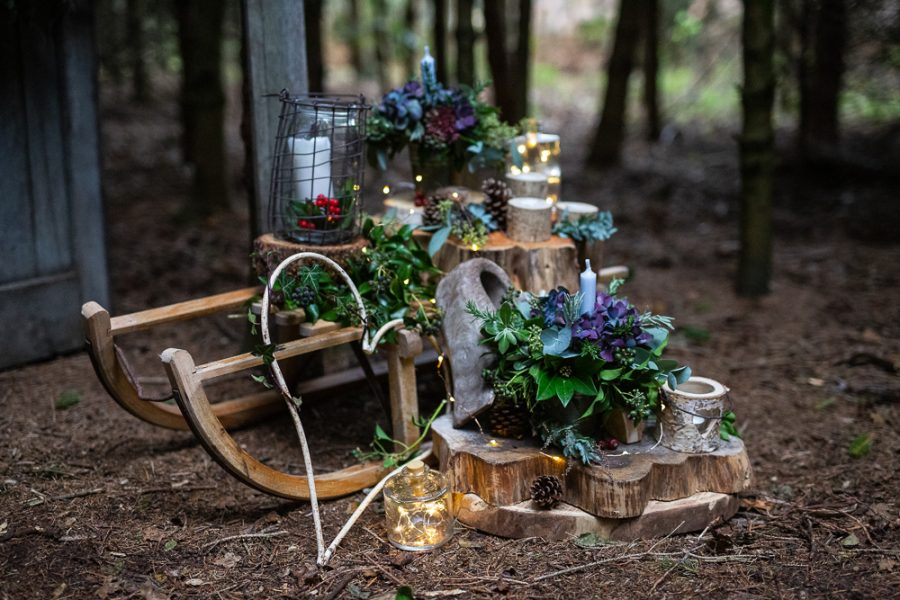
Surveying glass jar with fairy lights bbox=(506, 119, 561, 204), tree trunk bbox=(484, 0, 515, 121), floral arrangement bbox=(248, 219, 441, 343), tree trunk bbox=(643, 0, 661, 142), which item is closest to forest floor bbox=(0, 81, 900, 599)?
floral arrangement bbox=(248, 219, 441, 343)

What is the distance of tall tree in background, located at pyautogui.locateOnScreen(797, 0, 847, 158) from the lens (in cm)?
752

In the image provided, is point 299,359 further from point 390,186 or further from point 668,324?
point 668,324

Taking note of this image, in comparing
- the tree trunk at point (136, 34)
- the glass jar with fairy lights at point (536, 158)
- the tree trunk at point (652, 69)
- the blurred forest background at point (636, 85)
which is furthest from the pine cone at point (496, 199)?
the tree trunk at point (136, 34)

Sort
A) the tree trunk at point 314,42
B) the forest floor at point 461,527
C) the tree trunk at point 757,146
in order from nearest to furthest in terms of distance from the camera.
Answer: the forest floor at point 461,527 < the tree trunk at point 757,146 < the tree trunk at point 314,42

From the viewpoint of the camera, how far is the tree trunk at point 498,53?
18.9ft

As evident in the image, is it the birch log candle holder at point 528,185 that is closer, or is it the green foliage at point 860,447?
the green foliage at point 860,447

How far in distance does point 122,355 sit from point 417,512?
129 cm

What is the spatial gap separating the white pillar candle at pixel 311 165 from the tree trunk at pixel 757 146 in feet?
9.46

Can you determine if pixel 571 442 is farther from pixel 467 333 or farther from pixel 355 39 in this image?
pixel 355 39

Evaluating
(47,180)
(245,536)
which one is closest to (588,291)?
(245,536)

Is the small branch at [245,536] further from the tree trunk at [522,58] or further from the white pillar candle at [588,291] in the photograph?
the tree trunk at [522,58]

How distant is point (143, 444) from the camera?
3664 millimetres

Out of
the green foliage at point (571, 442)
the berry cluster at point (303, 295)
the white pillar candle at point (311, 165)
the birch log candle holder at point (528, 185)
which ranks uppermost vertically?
the white pillar candle at point (311, 165)

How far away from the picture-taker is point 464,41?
560 cm
